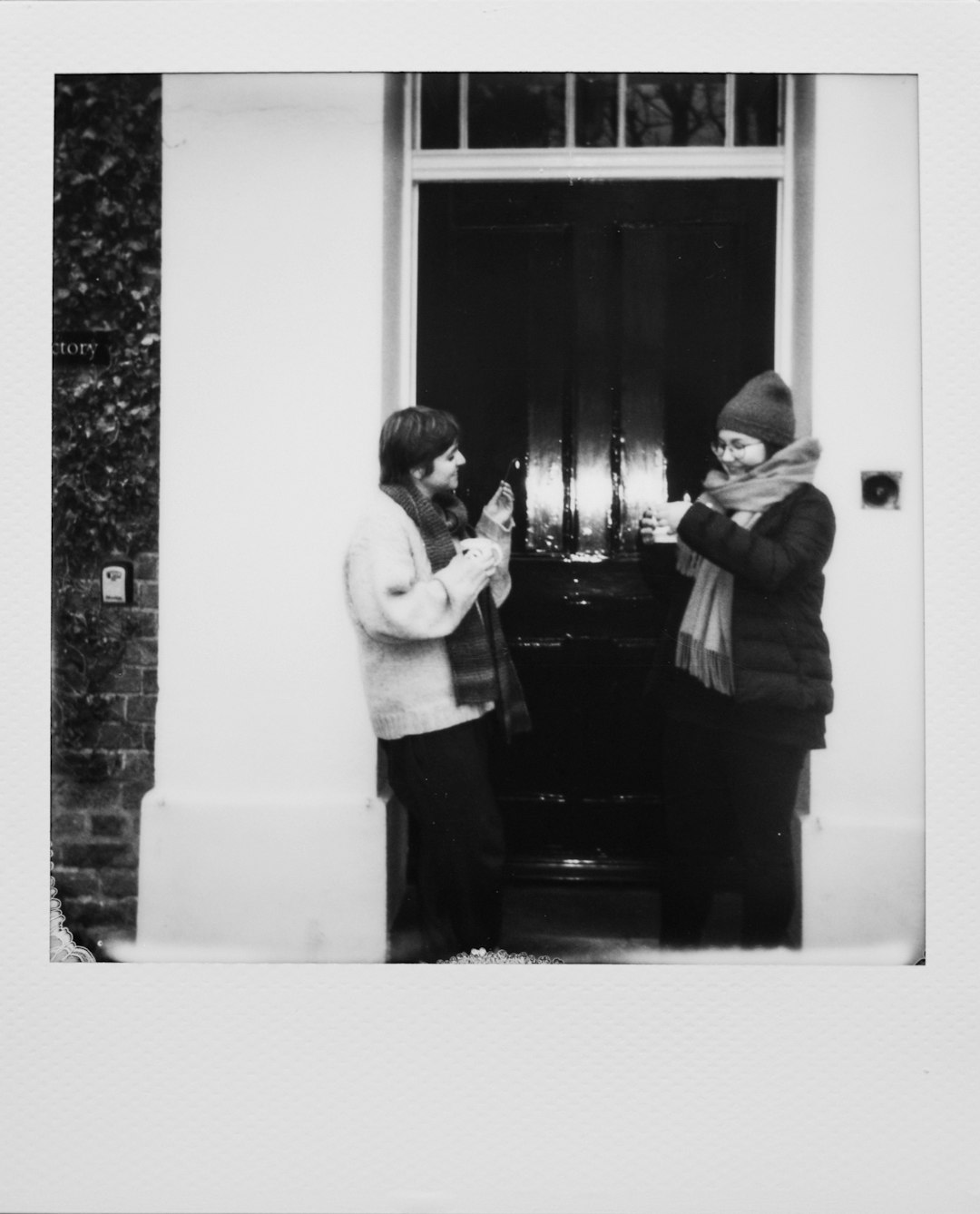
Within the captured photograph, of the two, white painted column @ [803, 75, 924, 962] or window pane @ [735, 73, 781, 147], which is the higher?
window pane @ [735, 73, 781, 147]

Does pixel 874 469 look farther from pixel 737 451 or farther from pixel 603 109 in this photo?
pixel 603 109

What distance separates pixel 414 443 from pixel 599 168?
680 mm

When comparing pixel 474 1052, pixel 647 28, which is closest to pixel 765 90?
pixel 647 28

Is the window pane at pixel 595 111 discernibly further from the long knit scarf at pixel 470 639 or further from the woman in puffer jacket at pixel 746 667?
the long knit scarf at pixel 470 639

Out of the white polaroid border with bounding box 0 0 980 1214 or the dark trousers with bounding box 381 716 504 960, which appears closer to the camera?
the white polaroid border with bounding box 0 0 980 1214

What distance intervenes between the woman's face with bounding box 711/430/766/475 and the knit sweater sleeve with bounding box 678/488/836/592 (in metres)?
0.10

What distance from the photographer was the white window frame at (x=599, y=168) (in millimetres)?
1895

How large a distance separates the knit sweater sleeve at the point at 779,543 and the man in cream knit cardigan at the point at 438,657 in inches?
16.9

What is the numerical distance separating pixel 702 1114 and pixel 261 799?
107 centimetres

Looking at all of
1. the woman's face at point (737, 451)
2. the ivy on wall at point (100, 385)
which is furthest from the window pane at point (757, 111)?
the ivy on wall at point (100, 385)

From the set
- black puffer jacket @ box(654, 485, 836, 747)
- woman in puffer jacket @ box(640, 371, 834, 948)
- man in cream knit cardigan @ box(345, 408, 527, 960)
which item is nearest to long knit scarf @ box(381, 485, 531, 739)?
man in cream knit cardigan @ box(345, 408, 527, 960)

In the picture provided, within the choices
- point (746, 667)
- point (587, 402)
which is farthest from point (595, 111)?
point (746, 667)

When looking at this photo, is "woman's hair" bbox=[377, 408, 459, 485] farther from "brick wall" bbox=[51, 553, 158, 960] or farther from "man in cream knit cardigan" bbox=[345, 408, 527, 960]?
"brick wall" bbox=[51, 553, 158, 960]

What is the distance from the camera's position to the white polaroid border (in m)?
1.79
